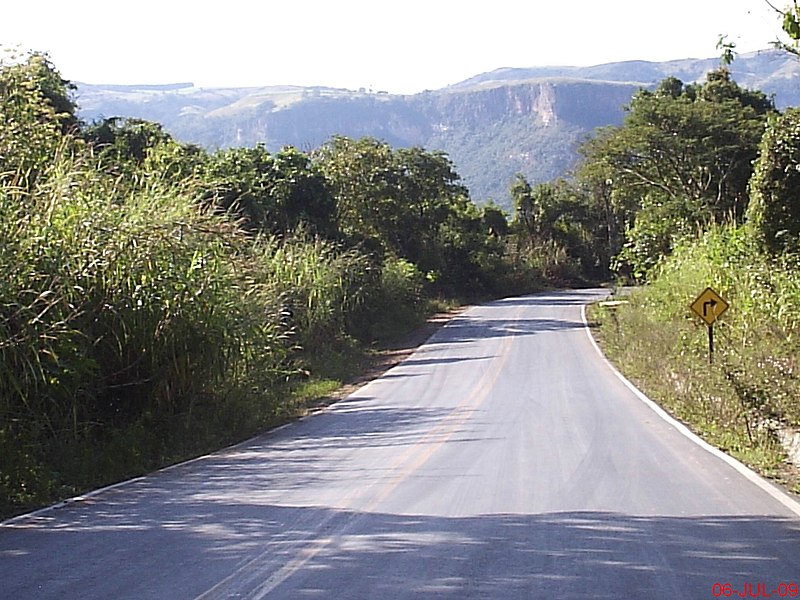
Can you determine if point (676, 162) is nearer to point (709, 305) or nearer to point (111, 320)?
point (709, 305)

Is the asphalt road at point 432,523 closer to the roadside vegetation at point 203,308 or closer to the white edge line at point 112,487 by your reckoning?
the white edge line at point 112,487

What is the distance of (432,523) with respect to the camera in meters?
10.2

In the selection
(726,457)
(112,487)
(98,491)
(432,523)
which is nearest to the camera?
(432,523)

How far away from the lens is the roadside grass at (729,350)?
16375mm

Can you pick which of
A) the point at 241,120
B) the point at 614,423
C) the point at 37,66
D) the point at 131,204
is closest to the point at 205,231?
the point at 131,204

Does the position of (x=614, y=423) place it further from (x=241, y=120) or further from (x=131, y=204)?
(x=241, y=120)

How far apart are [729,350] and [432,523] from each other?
41.9 feet

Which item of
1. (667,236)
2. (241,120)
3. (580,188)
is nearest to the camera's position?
(667,236)

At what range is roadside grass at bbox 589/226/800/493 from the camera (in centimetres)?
1638

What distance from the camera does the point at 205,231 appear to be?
1903cm

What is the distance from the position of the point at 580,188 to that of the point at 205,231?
271 ft

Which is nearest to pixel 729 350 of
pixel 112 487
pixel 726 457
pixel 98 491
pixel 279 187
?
pixel 726 457

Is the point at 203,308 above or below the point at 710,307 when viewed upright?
above
